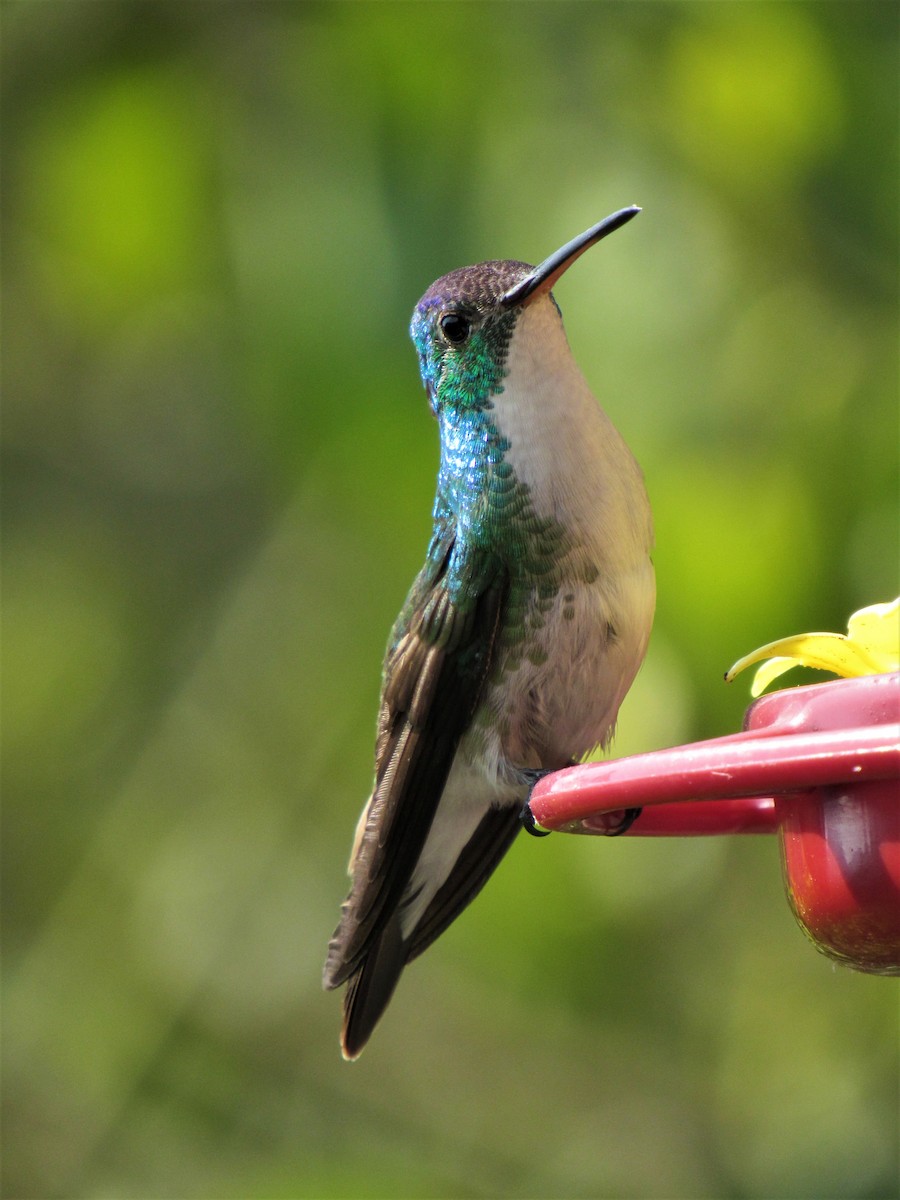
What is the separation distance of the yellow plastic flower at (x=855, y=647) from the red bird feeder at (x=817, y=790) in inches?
5.5

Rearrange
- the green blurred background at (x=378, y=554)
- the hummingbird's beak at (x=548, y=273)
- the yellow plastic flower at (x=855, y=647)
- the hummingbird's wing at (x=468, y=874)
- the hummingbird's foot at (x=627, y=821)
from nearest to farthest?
1. the yellow plastic flower at (x=855, y=647)
2. the hummingbird's foot at (x=627, y=821)
3. the hummingbird's beak at (x=548, y=273)
4. the hummingbird's wing at (x=468, y=874)
5. the green blurred background at (x=378, y=554)

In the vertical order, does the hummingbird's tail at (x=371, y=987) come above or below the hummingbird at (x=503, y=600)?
below

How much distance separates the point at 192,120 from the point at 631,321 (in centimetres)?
197

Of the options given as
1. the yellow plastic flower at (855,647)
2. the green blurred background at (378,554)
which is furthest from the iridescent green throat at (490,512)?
the green blurred background at (378,554)

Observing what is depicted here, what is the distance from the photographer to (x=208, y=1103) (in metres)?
5.80

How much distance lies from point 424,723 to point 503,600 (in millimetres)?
303

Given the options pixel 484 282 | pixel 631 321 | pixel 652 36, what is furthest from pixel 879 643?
pixel 652 36

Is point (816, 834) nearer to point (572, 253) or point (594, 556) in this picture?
point (594, 556)

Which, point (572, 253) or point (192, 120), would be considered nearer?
point (572, 253)

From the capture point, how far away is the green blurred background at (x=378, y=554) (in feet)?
14.9

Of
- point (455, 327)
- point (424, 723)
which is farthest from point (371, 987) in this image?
point (455, 327)

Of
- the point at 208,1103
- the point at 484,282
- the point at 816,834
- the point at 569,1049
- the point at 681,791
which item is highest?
the point at 484,282

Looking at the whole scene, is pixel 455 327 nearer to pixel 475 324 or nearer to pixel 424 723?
pixel 475 324

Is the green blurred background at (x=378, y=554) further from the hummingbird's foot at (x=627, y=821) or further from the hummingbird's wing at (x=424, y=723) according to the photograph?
the hummingbird's foot at (x=627, y=821)
